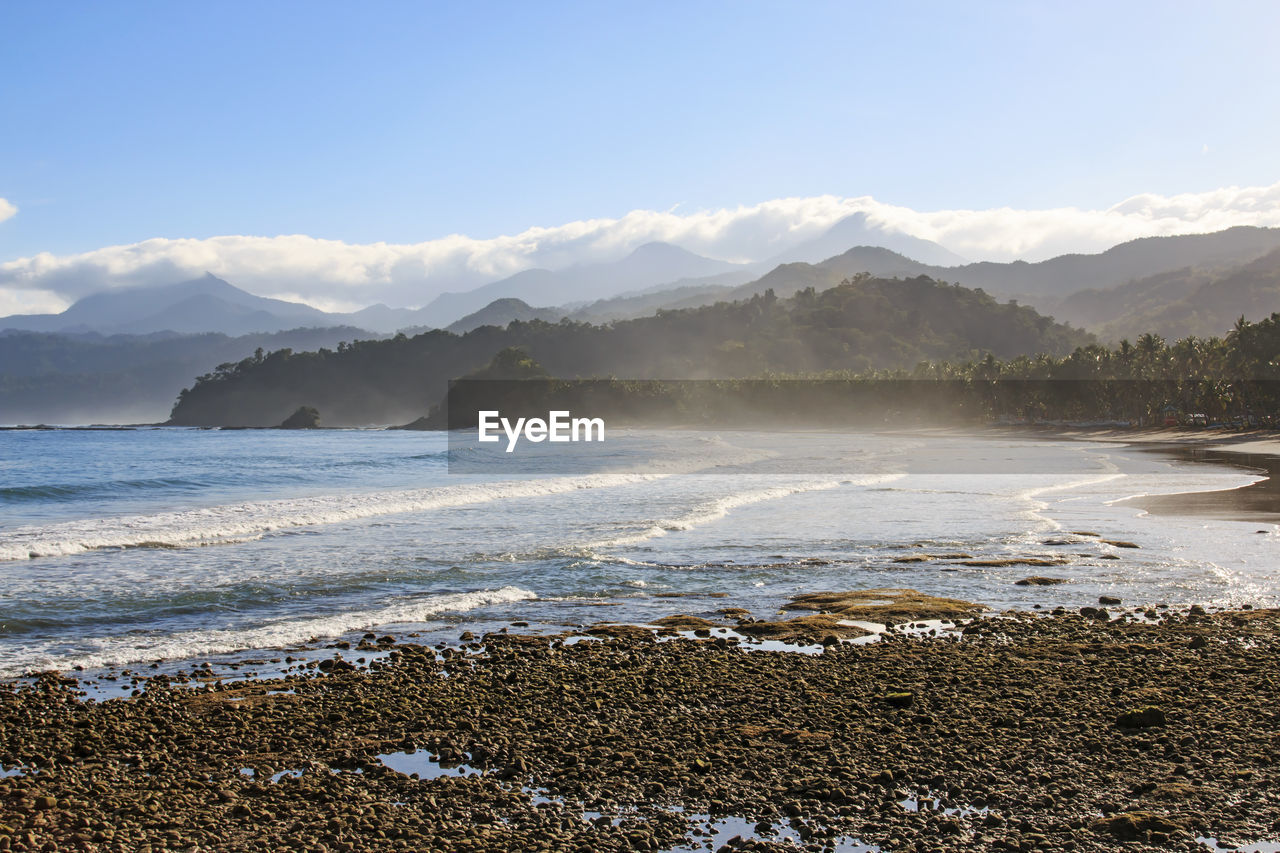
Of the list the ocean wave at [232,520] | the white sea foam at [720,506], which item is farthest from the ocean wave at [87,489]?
the white sea foam at [720,506]

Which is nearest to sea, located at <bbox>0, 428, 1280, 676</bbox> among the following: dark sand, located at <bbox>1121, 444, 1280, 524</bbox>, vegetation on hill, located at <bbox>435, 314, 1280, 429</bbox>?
dark sand, located at <bbox>1121, 444, 1280, 524</bbox>

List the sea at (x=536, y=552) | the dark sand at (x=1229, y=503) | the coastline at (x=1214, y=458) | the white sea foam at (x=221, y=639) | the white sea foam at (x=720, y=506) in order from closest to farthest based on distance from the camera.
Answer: the white sea foam at (x=221, y=639), the sea at (x=536, y=552), the white sea foam at (x=720, y=506), the dark sand at (x=1229, y=503), the coastline at (x=1214, y=458)

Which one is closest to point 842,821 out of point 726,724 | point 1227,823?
point 726,724

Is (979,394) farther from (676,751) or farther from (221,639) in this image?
(676,751)

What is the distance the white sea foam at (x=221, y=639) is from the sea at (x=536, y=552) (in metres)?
0.05

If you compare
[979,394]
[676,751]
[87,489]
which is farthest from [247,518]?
[979,394]

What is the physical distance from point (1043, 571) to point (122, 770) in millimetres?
15484

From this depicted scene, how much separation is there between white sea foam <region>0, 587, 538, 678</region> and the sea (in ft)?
0.17

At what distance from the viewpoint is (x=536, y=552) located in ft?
67.8

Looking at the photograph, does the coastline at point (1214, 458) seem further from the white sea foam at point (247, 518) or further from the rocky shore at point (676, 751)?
the white sea foam at point (247, 518)

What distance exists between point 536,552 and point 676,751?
12949 mm

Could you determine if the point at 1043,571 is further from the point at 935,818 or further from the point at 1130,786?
the point at 935,818

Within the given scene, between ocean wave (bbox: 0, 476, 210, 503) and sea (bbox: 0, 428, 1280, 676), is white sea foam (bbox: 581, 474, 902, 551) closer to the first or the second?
sea (bbox: 0, 428, 1280, 676)

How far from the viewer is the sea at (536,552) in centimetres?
1402
